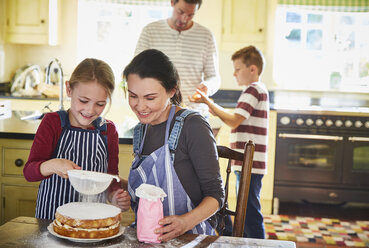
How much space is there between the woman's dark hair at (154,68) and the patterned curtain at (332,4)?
3.48 metres

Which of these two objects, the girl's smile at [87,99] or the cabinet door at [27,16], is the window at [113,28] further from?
the girl's smile at [87,99]

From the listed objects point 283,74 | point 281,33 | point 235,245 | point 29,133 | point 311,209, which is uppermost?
point 281,33

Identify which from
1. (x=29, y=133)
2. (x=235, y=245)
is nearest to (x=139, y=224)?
(x=235, y=245)

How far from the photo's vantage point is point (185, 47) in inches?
128

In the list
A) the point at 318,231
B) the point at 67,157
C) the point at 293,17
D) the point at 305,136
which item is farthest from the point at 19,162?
the point at 293,17

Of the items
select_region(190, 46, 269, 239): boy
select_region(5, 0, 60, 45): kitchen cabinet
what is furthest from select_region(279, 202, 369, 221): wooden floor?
select_region(5, 0, 60, 45): kitchen cabinet

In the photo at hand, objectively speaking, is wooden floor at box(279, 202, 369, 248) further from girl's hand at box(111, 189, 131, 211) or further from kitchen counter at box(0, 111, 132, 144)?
girl's hand at box(111, 189, 131, 211)

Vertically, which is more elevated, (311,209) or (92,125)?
(92,125)

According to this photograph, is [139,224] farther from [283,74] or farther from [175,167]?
[283,74]

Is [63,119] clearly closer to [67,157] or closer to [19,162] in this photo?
[67,157]

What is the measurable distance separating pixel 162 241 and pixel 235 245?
0.20 metres

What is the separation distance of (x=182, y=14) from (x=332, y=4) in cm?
234

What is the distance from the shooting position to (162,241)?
138cm

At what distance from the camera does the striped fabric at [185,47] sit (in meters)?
3.25
